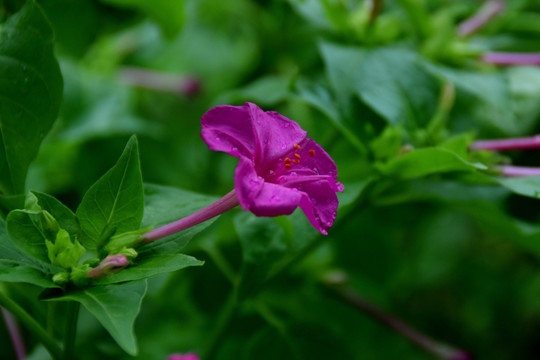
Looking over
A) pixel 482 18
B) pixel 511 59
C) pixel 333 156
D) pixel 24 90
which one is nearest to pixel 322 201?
pixel 24 90

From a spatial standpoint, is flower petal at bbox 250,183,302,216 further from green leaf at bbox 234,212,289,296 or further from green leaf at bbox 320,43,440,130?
green leaf at bbox 320,43,440,130

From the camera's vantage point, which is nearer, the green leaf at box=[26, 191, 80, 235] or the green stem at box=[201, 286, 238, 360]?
the green leaf at box=[26, 191, 80, 235]

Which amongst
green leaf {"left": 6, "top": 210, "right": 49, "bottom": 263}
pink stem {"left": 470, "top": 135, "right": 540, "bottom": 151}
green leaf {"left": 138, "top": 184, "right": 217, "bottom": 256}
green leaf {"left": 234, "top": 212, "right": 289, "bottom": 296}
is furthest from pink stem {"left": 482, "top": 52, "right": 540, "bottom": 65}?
green leaf {"left": 6, "top": 210, "right": 49, "bottom": 263}

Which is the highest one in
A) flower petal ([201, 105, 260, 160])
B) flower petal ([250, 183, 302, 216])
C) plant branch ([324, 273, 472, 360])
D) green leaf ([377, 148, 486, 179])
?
flower petal ([201, 105, 260, 160])

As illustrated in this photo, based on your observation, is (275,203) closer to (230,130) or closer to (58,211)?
(230,130)

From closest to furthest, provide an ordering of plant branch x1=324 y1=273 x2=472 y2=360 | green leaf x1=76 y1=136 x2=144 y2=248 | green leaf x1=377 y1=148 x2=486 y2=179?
green leaf x1=76 y1=136 x2=144 y2=248, green leaf x1=377 y1=148 x2=486 y2=179, plant branch x1=324 y1=273 x2=472 y2=360
